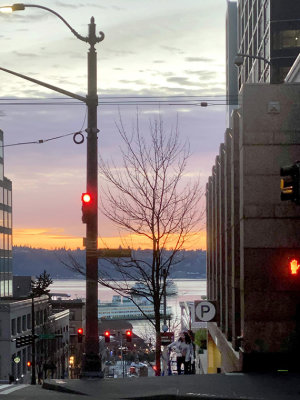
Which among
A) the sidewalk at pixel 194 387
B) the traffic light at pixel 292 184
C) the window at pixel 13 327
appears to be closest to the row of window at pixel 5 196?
the window at pixel 13 327

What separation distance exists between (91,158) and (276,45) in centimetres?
6733

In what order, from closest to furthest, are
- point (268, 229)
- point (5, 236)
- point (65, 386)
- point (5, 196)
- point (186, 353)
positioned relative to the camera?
point (65, 386)
point (268, 229)
point (186, 353)
point (5, 196)
point (5, 236)

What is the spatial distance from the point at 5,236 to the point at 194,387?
9897 cm

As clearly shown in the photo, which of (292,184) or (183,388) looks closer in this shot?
(183,388)

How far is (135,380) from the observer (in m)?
19.2

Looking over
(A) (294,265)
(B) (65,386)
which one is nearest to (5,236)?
(A) (294,265)

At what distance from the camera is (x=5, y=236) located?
4478 inches

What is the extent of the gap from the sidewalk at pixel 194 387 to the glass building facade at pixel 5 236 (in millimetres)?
92446

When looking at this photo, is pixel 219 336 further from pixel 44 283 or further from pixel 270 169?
pixel 44 283

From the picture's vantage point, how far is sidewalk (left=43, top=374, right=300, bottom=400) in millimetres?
16047

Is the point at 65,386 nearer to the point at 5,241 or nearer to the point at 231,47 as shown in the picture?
the point at 5,241

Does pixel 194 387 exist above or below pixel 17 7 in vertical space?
below

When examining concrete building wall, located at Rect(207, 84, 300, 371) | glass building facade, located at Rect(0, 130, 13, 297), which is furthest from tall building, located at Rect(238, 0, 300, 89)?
concrete building wall, located at Rect(207, 84, 300, 371)

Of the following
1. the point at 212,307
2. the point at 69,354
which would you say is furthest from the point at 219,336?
the point at 69,354
